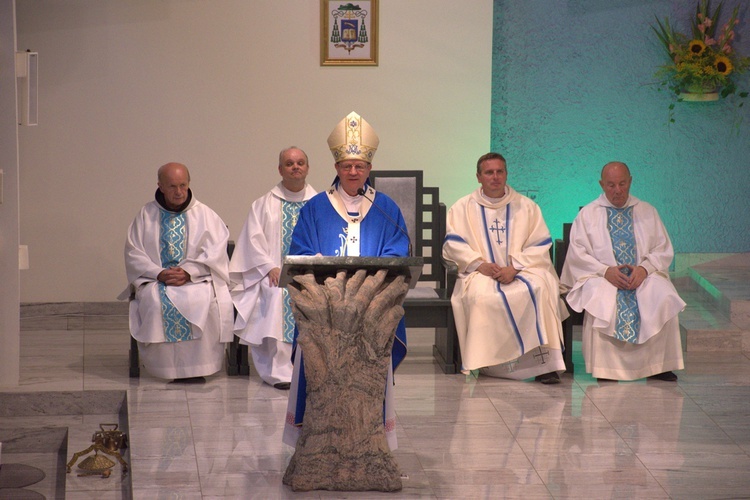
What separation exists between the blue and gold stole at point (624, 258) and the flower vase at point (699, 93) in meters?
1.86

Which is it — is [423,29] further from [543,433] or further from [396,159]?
[543,433]

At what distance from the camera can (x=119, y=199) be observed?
834cm

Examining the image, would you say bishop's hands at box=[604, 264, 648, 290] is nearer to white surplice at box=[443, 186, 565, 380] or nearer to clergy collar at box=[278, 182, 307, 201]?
white surplice at box=[443, 186, 565, 380]

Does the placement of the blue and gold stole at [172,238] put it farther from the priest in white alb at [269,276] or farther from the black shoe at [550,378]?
the black shoe at [550,378]

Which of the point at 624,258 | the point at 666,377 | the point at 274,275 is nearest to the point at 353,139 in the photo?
the point at 274,275

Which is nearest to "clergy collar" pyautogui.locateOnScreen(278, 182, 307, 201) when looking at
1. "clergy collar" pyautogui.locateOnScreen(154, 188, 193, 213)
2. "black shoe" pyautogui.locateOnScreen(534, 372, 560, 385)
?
"clergy collar" pyautogui.locateOnScreen(154, 188, 193, 213)

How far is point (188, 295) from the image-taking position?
680 cm

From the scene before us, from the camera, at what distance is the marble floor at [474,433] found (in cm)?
498

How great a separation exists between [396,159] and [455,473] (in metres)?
3.84

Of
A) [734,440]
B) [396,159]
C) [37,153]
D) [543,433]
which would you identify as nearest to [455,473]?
[543,433]

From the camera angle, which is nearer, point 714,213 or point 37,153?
point 37,153

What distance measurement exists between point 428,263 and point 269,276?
1150mm

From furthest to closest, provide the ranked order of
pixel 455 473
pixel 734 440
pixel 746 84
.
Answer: pixel 746 84, pixel 734 440, pixel 455 473

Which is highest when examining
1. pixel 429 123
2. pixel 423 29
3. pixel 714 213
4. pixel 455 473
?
pixel 423 29
